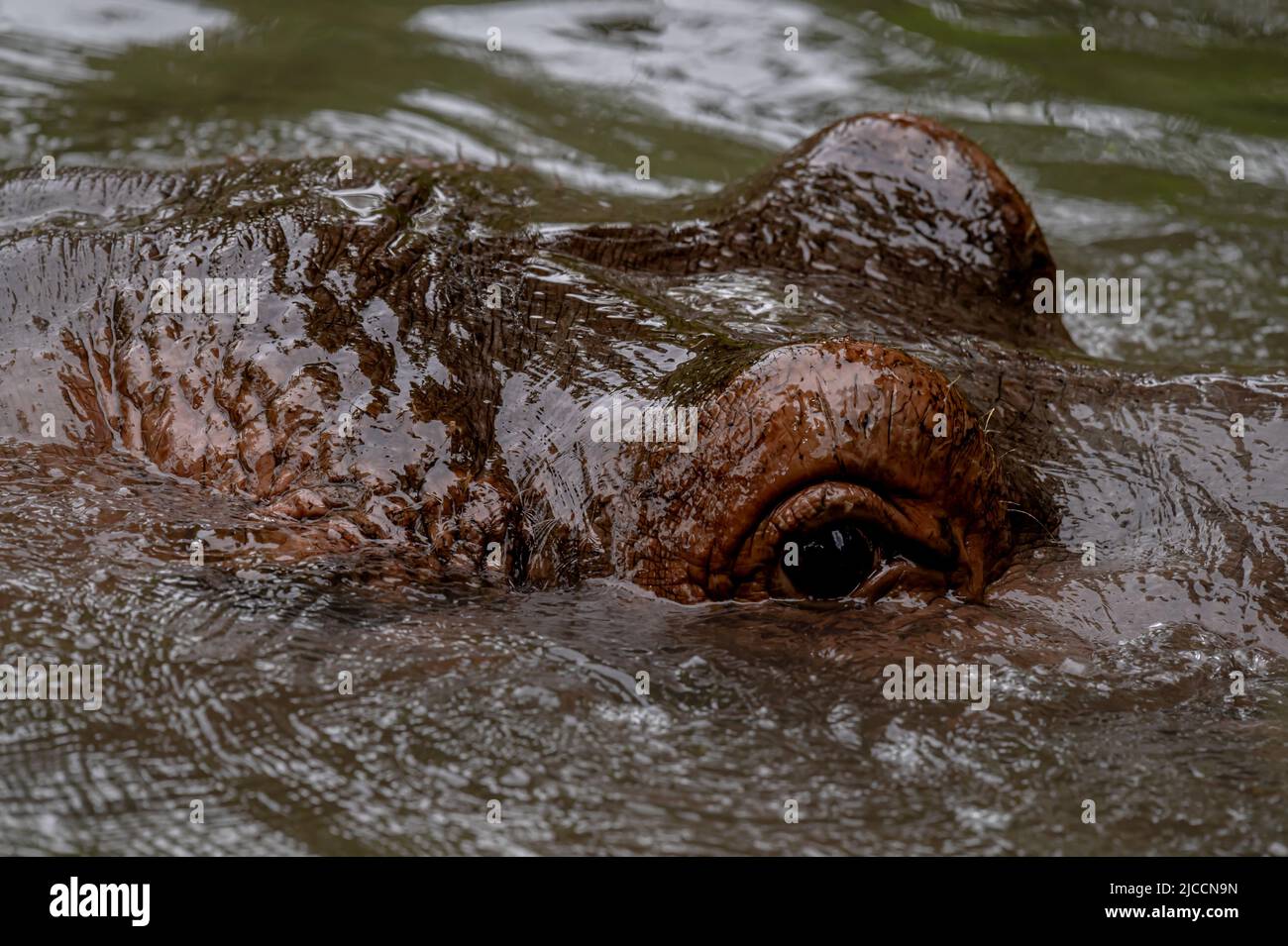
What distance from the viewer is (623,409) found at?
4422 mm

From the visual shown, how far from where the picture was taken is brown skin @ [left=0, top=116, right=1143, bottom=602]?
13.8ft

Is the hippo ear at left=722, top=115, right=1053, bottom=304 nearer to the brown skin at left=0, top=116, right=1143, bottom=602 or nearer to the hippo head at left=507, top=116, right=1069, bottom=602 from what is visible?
the brown skin at left=0, top=116, right=1143, bottom=602

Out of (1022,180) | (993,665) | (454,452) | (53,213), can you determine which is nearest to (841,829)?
(993,665)

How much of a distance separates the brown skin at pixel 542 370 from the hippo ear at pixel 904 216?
0.01m

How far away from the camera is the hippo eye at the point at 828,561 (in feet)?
14.0

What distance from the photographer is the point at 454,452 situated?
14.8 feet

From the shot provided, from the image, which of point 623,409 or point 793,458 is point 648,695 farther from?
point 623,409

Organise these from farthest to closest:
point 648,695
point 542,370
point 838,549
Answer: point 542,370 → point 838,549 → point 648,695

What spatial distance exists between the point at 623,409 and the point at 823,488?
643mm

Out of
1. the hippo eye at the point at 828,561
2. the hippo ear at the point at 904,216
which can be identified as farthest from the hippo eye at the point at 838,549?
the hippo ear at the point at 904,216

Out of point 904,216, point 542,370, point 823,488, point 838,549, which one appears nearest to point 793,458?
point 823,488

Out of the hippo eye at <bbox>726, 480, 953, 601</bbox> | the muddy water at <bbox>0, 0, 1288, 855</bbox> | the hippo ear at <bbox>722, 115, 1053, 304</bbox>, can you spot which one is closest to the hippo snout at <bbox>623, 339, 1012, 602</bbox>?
the hippo eye at <bbox>726, 480, 953, 601</bbox>

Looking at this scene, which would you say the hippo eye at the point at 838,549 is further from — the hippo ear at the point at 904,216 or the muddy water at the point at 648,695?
the hippo ear at the point at 904,216

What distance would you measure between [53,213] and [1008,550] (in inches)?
141
